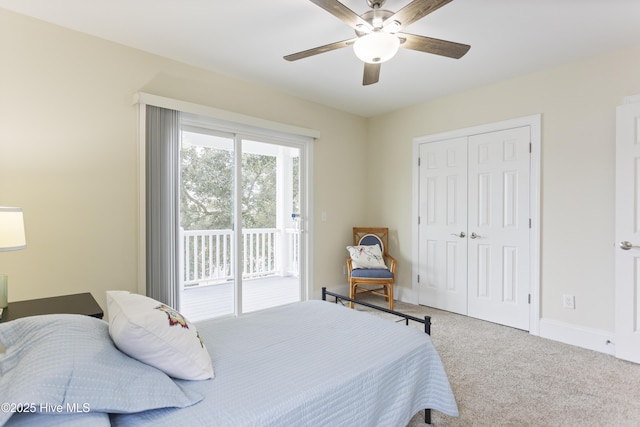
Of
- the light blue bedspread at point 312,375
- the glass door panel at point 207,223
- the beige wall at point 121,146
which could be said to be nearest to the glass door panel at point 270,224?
the glass door panel at point 207,223

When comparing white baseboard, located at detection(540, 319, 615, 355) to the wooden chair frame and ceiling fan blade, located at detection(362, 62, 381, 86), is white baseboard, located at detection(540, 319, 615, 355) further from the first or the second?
ceiling fan blade, located at detection(362, 62, 381, 86)

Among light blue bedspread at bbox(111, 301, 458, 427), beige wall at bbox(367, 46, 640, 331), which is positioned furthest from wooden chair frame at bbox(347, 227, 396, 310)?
light blue bedspread at bbox(111, 301, 458, 427)

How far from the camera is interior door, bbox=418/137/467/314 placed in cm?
372

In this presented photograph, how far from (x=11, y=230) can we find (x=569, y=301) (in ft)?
13.6

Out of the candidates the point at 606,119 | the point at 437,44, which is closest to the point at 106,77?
the point at 437,44

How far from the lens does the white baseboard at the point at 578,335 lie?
8.95 ft

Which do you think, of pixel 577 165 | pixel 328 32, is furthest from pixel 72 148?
pixel 577 165

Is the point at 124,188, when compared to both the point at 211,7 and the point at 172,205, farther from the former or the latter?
the point at 211,7

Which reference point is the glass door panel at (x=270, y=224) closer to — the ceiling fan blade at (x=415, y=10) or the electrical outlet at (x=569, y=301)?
the ceiling fan blade at (x=415, y=10)

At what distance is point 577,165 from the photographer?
2.92m

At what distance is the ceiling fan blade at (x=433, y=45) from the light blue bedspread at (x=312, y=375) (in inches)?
68.1

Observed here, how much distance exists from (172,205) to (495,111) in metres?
3.37

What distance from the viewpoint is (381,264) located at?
400cm

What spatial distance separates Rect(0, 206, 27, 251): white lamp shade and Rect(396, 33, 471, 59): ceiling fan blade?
2384 mm
